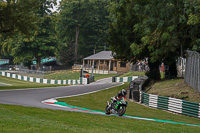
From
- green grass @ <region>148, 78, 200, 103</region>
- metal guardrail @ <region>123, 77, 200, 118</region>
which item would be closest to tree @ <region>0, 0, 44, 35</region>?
metal guardrail @ <region>123, 77, 200, 118</region>

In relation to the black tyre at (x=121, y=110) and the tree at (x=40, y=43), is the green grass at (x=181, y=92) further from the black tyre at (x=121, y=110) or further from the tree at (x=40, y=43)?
the tree at (x=40, y=43)

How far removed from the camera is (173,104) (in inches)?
776

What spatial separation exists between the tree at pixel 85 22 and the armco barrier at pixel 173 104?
61722 millimetres

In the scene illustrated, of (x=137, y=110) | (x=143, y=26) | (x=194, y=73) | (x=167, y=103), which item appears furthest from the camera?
(x=143, y=26)

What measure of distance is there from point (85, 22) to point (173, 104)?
227 ft

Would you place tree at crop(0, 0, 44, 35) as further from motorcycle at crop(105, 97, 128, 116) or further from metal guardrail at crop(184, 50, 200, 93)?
motorcycle at crop(105, 97, 128, 116)

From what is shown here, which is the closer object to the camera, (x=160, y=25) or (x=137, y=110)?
(x=137, y=110)

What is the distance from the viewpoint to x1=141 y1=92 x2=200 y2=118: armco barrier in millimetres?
17719

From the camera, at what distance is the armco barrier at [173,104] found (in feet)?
58.1

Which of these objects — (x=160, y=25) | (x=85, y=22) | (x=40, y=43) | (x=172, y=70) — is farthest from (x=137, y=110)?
(x=85, y=22)

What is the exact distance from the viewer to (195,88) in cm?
2067

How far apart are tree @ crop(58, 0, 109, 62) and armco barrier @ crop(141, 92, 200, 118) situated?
203ft

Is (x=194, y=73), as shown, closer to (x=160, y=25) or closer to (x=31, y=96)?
(x=160, y=25)

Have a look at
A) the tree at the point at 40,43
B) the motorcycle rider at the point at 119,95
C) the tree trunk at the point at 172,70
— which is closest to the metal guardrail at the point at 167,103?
the motorcycle rider at the point at 119,95
